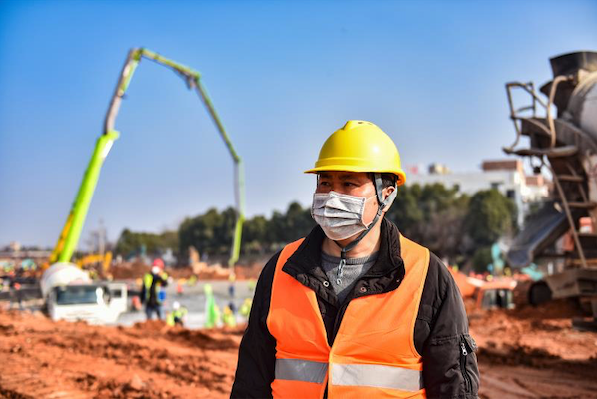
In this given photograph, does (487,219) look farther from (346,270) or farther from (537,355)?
(346,270)

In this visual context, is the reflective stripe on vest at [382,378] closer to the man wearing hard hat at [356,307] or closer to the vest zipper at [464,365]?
the man wearing hard hat at [356,307]

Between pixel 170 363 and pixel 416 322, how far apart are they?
19.5ft

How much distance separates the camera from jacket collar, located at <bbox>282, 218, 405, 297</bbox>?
2342 mm

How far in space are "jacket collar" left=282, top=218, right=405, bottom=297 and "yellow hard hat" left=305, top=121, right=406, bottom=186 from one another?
1.04ft

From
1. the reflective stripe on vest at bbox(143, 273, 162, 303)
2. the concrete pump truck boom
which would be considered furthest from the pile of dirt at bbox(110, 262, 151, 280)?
the reflective stripe on vest at bbox(143, 273, 162, 303)

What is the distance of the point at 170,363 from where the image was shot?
24.5 ft

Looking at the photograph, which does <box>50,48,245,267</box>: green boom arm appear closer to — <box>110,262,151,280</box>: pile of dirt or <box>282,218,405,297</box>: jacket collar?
<box>282,218,405,297</box>: jacket collar

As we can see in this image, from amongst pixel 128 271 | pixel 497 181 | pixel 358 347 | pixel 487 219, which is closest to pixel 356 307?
pixel 358 347

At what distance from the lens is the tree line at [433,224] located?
4334cm

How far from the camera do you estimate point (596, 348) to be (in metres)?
10.3

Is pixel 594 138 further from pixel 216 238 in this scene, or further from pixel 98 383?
pixel 216 238

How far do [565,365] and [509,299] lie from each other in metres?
11.1

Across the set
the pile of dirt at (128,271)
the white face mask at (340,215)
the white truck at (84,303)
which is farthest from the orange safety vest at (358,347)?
the pile of dirt at (128,271)

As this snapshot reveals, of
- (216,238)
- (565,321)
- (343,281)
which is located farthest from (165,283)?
(216,238)
